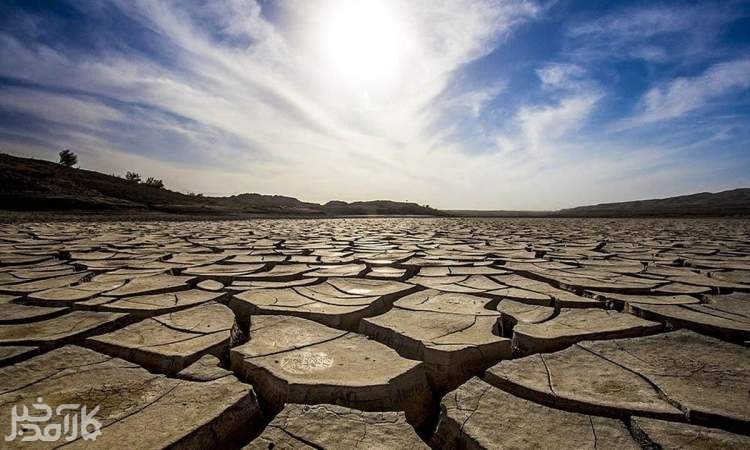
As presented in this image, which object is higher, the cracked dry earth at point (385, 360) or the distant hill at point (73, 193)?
the distant hill at point (73, 193)

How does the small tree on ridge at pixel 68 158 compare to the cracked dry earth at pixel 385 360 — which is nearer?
the cracked dry earth at pixel 385 360

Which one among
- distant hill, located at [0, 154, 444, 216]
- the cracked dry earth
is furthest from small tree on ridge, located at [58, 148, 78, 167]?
the cracked dry earth

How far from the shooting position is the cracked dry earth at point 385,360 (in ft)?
2.31

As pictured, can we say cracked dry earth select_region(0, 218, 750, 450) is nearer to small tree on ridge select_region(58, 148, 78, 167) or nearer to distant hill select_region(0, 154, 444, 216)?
distant hill select_region(0, 154, 444, 216)

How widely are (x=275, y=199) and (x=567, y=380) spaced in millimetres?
39676

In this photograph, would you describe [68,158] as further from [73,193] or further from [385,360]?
[385,360]

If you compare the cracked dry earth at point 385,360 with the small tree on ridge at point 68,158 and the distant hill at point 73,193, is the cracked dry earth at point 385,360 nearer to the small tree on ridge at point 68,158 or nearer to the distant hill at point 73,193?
the distant hill at point 73,193

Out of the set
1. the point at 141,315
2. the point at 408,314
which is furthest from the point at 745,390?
the point at 141,315

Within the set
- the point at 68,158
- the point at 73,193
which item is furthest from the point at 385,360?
the point at 68,158

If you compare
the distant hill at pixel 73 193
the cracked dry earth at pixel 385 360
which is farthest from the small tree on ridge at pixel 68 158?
the cracked dry earth at pixel 385 360

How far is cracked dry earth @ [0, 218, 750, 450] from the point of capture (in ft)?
2.31

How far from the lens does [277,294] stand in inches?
67.9

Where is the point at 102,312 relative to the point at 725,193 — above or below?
below

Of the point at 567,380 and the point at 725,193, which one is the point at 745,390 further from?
the point at 725,193
